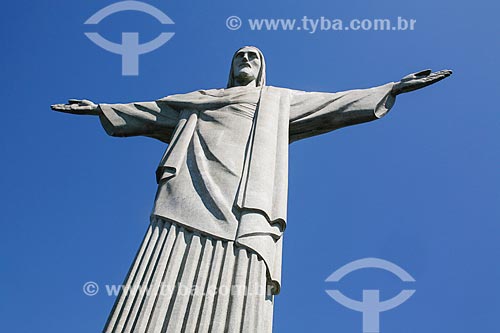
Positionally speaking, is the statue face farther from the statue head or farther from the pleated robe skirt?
the pleated robe skirt

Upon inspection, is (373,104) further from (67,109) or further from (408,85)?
(67,109)

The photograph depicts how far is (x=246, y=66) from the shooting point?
45.6 ft

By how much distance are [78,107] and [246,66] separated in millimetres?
3123

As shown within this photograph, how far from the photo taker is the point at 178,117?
13.3m

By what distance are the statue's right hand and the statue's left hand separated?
5.33m

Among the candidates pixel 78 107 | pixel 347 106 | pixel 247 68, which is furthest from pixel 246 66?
pixel 78 107

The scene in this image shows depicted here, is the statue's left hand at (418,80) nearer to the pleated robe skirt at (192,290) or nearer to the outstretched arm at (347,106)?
the outstretched arm at (347,106)

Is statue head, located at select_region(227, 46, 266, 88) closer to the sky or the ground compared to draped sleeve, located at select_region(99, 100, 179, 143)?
closer to the sky

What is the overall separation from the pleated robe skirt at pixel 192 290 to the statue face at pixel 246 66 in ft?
12.9

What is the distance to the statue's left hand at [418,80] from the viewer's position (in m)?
12.5

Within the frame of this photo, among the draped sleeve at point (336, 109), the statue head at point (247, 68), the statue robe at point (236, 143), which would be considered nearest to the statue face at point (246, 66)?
the statue head at point (247, 68)

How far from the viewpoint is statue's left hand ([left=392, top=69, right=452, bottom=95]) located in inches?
490

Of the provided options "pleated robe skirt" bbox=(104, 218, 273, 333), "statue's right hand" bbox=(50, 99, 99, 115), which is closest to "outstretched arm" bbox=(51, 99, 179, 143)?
"statue's right hand" bbox=(50, 99, 99, 115)

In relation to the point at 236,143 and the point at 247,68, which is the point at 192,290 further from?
the point at 247,68
